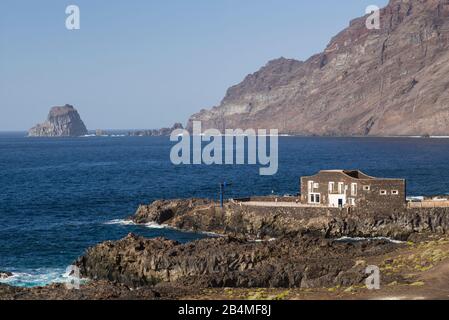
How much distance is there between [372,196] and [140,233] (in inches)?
1071

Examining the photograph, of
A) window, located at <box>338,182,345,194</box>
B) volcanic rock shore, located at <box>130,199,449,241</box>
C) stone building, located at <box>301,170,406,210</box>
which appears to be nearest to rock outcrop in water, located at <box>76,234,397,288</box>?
volcanic rock shore, located at <box>130,199,449,241</box>

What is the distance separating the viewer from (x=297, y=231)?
90.6 m

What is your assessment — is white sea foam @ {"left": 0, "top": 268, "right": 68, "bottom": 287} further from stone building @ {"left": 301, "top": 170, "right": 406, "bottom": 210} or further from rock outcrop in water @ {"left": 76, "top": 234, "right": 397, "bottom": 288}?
stone building @ {"left": 301, "top": 170, "right": 406, "bottom": 210}

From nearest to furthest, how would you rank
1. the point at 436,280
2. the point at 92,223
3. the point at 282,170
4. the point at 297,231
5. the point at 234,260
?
the point at 436,280
the point at 234,260
the point at 297,231
the point at 92,223
the point at 282,170

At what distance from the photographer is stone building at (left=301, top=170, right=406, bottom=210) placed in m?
92.2

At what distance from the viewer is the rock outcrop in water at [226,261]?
5998 centimetres

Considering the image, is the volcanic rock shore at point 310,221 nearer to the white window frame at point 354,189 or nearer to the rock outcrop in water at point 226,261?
the white window frame at point 354,189

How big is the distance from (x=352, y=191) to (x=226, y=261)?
99.2 ft

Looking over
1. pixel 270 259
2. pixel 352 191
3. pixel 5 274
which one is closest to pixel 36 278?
pixel 5 274

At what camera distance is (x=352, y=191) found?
93812 mm

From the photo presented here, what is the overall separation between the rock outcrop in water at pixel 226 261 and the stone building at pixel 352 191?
18.3 m

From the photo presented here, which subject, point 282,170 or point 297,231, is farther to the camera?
point 282,170
